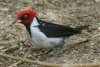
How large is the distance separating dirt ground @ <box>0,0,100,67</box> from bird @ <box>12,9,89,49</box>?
230 millimetres

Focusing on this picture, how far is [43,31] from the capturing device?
533cm

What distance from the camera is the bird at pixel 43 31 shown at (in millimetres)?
5252

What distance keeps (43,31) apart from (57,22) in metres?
1.30

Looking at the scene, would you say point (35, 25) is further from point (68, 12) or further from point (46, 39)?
point (68, 12)

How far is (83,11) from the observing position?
693cm

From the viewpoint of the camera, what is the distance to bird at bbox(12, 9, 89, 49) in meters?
5.25

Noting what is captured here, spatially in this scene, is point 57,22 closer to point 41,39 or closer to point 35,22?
point 35,22

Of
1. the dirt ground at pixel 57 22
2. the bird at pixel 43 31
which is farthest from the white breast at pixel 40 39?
the dirt ground at pixel 57 22

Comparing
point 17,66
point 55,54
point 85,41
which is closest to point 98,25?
point 85,41

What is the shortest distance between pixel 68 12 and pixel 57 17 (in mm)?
226

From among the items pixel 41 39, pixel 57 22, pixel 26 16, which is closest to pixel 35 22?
pixel 26 16

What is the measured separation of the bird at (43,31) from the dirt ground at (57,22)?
23cm

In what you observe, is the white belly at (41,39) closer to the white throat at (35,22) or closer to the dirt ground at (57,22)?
the white throat at (35,22)

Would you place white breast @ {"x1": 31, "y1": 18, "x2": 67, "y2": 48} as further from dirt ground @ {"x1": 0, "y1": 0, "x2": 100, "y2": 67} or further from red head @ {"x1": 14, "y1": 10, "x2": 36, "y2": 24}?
dirt ground @ {"x1": 0, "y1": 0, "x2": 100, "y2": 67}
